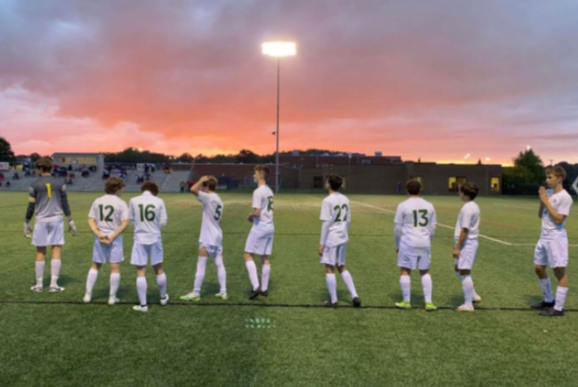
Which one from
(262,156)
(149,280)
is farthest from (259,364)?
(262,156)

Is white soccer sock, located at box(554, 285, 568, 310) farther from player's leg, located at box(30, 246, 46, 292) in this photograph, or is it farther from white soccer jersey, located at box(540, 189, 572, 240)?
player's leg, located at box(30, 246, 46, 292)

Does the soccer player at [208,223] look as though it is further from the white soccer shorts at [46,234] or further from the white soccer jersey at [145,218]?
the white soccer shorts at [46,234]

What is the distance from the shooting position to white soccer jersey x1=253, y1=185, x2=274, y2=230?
19.4ft

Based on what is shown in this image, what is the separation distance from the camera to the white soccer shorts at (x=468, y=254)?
18.1ft

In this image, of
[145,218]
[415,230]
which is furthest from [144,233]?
[415,230]

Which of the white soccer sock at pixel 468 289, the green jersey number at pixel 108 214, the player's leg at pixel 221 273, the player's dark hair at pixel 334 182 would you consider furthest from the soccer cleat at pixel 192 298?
the white soccer sock at pixel 468 289

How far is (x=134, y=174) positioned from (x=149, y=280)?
5753 centimetres

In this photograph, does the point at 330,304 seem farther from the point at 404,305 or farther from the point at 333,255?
the point at 404,305

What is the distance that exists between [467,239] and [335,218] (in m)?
1.92

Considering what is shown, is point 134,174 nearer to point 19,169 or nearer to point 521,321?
point 19,169

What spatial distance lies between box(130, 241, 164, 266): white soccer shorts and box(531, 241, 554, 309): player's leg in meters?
5.44

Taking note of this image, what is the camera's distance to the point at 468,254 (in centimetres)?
554

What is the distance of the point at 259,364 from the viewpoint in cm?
397

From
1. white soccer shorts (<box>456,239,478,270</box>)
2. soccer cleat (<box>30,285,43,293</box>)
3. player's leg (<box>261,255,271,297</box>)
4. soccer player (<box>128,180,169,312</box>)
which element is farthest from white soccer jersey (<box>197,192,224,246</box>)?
white soccer shorts (<box>456,239,478,270</box>)
